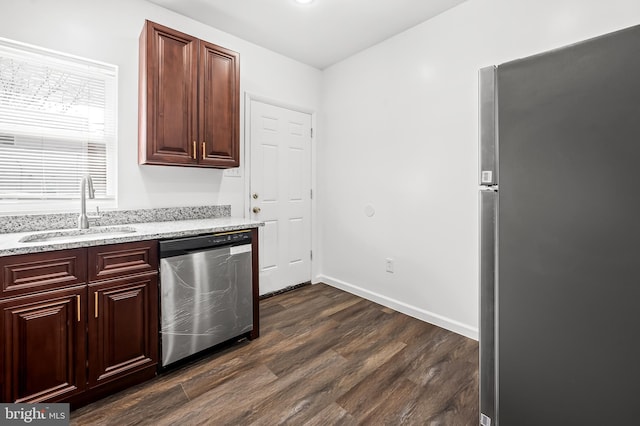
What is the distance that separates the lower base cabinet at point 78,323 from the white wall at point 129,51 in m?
0.80

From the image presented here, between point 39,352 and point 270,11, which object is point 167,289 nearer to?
point 39,352

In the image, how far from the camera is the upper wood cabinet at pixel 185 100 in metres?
2.13

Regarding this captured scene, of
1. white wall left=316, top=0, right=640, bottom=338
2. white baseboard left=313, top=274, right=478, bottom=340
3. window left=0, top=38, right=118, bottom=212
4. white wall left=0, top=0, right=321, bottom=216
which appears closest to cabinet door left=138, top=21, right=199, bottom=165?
white wall left=0, top=0, right=321, bottom=216

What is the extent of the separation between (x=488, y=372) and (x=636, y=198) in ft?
2.60

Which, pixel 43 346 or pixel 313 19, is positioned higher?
pixel 313 19

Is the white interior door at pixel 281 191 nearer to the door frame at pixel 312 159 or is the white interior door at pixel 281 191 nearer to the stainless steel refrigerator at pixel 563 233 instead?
the door frame at pixel 312 159

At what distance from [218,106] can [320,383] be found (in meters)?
2.15

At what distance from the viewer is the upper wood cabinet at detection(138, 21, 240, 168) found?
2.13 metres

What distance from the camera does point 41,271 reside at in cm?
151

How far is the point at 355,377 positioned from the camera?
76.0 inches

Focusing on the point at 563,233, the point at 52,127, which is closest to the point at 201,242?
the point at 52,127

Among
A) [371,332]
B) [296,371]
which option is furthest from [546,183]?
[371,332]

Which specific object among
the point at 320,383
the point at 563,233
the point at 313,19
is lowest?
the point at 320,383

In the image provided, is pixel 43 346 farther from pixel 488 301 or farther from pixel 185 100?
pixel 488 301
